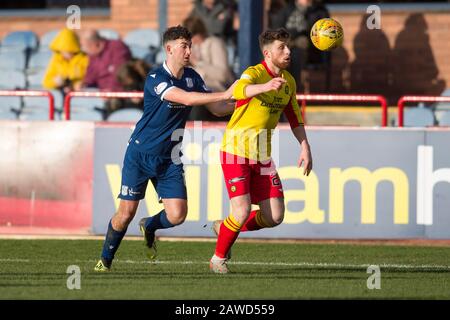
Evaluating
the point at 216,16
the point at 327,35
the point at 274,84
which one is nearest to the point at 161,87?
the point at 274,84

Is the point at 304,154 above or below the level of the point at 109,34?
below

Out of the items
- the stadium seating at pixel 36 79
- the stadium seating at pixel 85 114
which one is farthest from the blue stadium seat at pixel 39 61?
the stadium seating at pixel 85 114

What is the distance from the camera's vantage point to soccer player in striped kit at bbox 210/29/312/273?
1162 cm

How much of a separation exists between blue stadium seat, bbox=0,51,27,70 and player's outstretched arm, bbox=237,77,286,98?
1060 cm

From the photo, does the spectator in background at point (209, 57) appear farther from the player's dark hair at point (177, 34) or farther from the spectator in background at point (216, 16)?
the player's dark hair at point (177, 34)

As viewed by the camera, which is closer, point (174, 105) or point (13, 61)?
point (174, 105)

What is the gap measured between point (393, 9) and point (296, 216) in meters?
6.34

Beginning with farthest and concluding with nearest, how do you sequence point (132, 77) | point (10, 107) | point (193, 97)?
point (10, 107) → point (132, 77) → point (193, 97)

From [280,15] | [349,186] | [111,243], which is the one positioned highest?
[280,15]

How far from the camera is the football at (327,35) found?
11828 mm

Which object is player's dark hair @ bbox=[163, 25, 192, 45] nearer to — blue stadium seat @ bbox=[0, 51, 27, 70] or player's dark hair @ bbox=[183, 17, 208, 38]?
player's dark hair @ bbox=[183, 17, 208, 38]

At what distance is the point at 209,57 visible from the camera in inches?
704

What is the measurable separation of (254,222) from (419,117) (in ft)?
18.9

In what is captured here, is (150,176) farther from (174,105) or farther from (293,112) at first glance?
(293,112)
